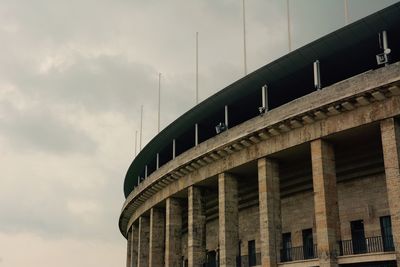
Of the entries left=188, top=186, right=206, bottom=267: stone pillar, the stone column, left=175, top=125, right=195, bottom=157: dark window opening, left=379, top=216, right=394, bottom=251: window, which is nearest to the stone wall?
left=379, top=216, right=394, bottom=251: window

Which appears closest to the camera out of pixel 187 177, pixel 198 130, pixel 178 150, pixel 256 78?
pixel 256 78

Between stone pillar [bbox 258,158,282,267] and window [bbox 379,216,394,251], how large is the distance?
530 cm

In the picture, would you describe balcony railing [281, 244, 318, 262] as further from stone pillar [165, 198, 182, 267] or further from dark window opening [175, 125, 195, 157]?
dark window opening [175, 125, 195, 157]

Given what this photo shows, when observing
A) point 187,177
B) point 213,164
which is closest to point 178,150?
point 187,177

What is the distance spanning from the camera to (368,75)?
23906mm

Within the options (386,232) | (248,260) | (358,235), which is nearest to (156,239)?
(248,260)

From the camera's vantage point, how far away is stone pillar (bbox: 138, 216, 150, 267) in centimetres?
4635

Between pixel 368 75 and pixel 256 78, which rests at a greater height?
pixel 256 78

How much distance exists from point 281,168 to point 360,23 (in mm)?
9799

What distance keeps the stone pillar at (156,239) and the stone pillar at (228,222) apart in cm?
1150

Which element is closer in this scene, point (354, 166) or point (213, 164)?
point (354, 166)

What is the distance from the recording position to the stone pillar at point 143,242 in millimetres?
46353

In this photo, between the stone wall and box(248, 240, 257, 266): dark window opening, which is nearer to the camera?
the stone wall

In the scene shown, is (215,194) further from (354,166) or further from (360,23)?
(360,23)
